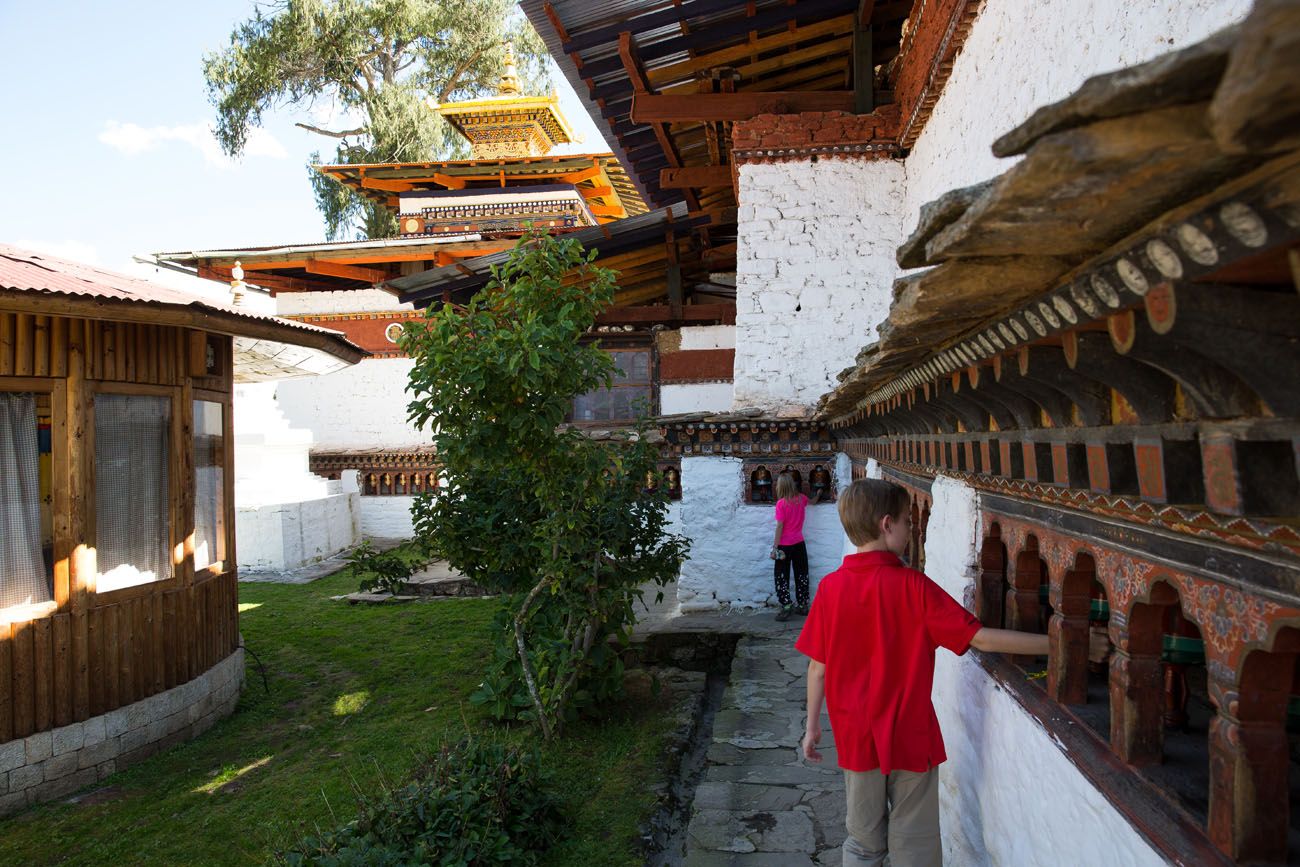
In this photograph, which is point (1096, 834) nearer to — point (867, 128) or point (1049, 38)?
point (1049, 38)

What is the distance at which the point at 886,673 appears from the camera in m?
2.57

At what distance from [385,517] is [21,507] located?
34.3 ft

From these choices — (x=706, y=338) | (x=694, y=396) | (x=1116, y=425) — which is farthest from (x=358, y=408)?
(x=1116, y=425)

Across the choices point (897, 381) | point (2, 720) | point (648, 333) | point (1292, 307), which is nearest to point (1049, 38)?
point (897, 381)

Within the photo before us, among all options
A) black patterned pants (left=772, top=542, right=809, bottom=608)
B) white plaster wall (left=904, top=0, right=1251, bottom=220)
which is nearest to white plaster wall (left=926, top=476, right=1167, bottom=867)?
white plaster wall (left=904, top=0, right=1251, bottom=220)

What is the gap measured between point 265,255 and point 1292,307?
17030 mm

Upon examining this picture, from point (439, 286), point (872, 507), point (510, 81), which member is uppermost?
point (510, 81)

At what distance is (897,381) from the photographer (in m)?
3.22

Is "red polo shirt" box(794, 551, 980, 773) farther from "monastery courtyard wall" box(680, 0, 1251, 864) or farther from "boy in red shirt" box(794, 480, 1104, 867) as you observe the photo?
"monastery courtyard wall" box(680, 0, 1251, 864)

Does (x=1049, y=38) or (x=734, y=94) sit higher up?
(x=734, y=94)

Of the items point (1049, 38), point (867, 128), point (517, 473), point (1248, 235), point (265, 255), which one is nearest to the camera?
point (1248, 235)

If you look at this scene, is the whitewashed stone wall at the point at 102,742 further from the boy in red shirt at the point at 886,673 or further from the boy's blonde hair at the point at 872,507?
the boy's blonde hair at the point at 872,507

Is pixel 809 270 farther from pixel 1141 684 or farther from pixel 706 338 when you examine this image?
pixel 1141 684

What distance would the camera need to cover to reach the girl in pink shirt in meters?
7.93
